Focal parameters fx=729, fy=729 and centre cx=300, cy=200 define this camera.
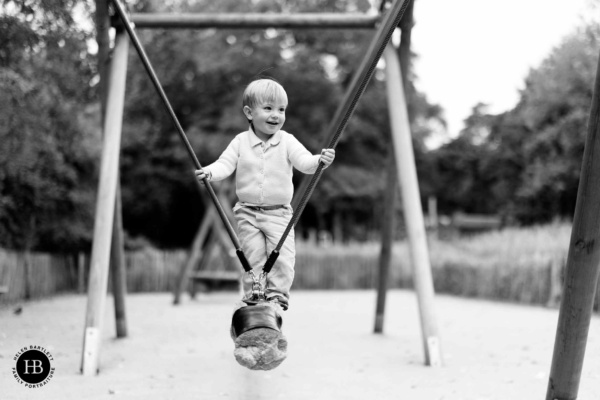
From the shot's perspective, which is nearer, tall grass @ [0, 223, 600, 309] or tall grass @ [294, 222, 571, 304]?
tall grass @ [0, 223, 600, 309]

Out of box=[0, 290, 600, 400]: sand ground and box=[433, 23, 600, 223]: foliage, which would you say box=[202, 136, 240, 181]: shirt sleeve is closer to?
box=[0, 290, 600, 400]: sand ground

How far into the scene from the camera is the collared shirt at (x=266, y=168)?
4023 millimetres

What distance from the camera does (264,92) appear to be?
3854mm

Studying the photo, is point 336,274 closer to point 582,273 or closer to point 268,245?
point 268,245

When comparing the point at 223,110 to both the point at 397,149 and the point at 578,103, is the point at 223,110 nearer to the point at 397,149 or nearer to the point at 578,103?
the point at 578,103

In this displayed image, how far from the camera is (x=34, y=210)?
14.1m

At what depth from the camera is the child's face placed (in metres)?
3.91

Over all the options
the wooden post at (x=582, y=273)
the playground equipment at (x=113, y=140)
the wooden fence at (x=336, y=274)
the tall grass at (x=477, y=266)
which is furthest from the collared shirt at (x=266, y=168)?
the tall grass at (x=477, y=266)

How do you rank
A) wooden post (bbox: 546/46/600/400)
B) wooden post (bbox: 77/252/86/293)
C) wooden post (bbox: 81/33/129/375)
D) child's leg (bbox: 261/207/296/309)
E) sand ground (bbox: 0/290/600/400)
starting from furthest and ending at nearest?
wooden post (bbox: 77/252/86/293) → wooden post (bbox: 81/33/129/375) → sand ground (bbox: 0/290/600/400) → child's leg (bbox: 261/207/296/309) → wooden post (bbox: 546/46/600/400)

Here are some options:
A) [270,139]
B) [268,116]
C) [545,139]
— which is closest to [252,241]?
[270,139]

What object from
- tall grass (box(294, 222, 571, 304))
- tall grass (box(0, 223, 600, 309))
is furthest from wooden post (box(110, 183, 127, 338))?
tall grass (box(294, 222, 571, 304))

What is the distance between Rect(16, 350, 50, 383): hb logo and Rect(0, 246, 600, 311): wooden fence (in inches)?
253

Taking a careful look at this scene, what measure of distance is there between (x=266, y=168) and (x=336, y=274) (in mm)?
14359
